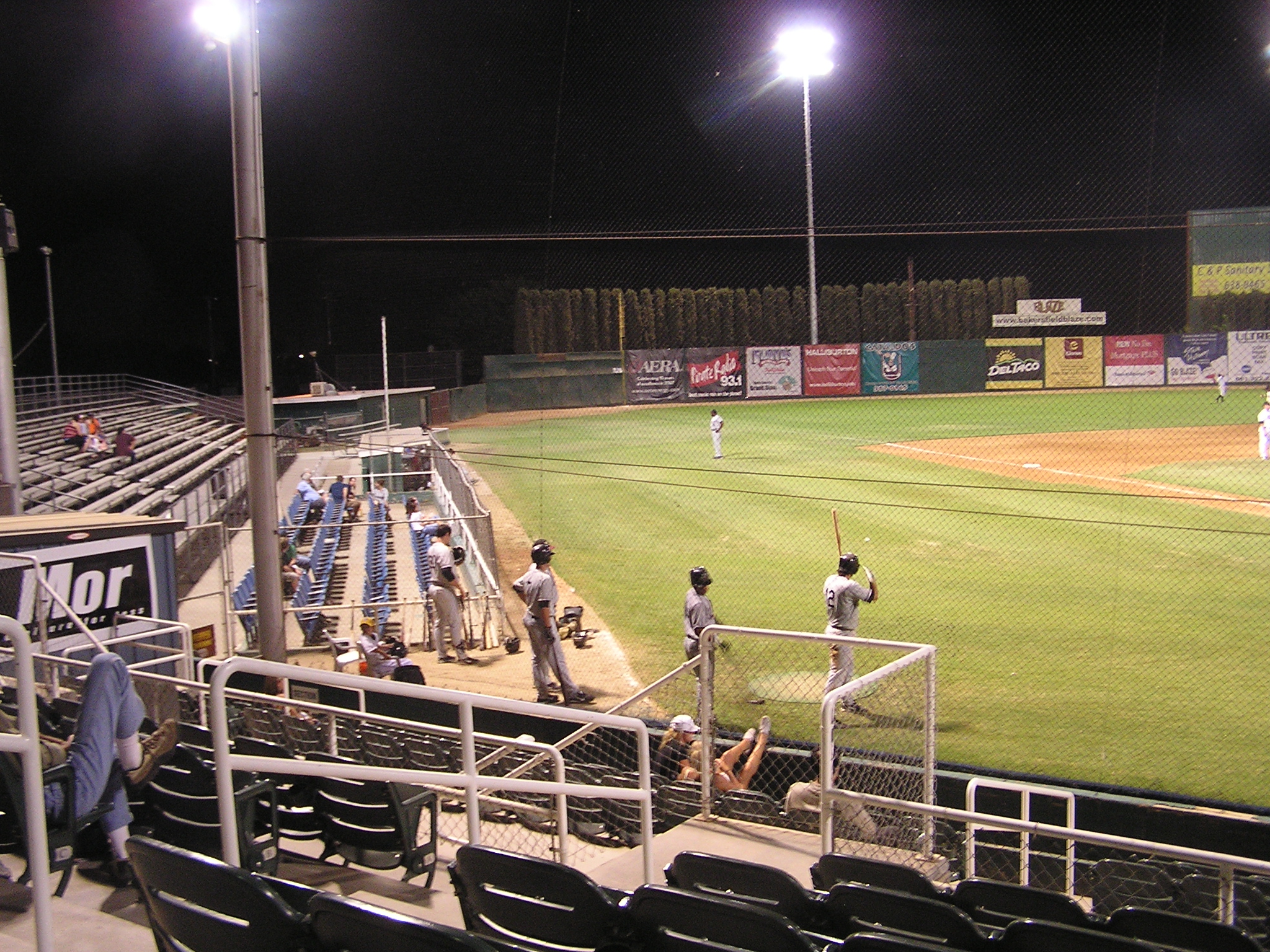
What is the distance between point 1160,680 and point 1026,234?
7.03m

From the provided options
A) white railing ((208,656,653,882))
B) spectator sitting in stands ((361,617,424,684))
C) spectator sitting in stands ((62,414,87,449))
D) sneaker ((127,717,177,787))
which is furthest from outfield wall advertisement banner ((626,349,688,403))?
sneaker ((127,717,177,787))

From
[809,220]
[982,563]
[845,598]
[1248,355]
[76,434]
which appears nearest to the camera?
[845,598]

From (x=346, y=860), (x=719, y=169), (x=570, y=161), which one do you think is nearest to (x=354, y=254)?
(x=570, y=161)

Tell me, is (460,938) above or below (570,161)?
below

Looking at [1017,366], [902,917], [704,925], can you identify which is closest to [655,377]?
[1017,366]

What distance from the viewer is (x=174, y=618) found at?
8.94 meters

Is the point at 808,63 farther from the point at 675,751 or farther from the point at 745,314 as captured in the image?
the point at 675,751

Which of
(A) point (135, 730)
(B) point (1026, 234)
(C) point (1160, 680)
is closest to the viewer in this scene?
(A) point (135, 730)

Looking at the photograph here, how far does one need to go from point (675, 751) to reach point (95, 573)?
15.1ft

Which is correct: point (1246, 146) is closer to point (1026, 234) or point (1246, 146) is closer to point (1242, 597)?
point (1026, 234)

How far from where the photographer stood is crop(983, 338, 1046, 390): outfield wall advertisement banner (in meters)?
21.6

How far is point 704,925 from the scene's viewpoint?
275 cm

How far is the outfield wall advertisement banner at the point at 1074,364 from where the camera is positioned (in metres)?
22.8

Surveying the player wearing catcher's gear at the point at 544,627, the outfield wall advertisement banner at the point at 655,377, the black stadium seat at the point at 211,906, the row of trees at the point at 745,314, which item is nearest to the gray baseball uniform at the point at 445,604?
the player wearing catcher's gear at the point at 544,627
